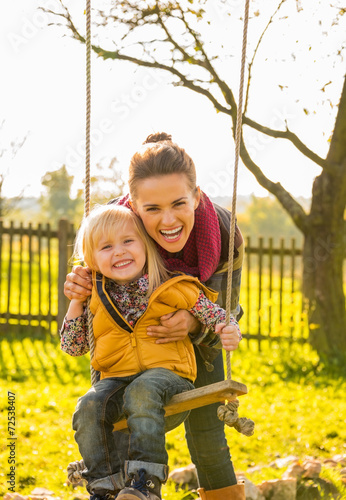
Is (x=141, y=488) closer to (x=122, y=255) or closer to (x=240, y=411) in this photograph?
(x=122, y=255)

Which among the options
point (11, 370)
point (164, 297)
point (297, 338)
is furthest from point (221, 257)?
point (297, 338)

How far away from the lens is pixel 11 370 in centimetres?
599

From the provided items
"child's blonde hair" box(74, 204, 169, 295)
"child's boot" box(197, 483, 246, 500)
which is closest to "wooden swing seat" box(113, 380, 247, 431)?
"child's blonde hair" box(74, 204, 169, 295)

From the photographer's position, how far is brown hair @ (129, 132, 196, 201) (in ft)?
7.03

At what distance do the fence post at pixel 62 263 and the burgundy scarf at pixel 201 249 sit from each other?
5223 mm

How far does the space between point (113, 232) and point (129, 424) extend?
69cm

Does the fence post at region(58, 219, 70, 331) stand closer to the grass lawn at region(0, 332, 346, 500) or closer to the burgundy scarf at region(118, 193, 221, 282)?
the grass lawn at region(0, 332, 346, 500)

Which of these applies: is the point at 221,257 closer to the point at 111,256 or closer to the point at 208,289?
the point at 208,289

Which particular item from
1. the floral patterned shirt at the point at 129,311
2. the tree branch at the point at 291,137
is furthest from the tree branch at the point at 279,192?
the floral patterned shirt at the point at 129,311

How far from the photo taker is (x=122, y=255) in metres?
2.16

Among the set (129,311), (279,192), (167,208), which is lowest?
(129,311)

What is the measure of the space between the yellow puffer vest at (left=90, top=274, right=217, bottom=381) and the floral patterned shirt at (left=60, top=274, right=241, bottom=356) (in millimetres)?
44

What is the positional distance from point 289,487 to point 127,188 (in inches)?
76.2

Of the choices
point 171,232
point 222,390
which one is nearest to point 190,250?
point 171,232
